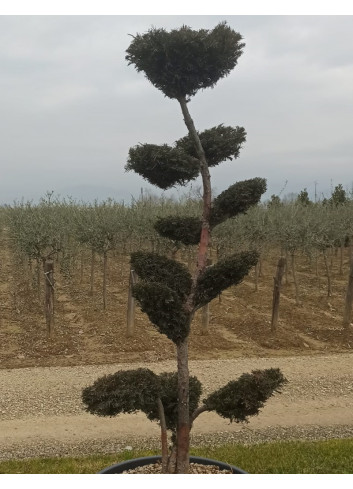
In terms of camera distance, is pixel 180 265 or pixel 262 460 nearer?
pixel 180 265

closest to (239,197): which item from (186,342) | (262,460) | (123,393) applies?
(186,342)

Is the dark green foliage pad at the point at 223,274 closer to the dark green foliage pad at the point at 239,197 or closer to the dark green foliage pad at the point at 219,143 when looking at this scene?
the dark green foliage pad at the point at 239,197

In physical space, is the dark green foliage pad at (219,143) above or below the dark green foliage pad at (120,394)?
above

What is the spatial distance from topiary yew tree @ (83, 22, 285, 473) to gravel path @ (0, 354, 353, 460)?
3.38 meters

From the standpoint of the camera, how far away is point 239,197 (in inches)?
156

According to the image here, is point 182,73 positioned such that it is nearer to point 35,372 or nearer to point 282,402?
point 282,402

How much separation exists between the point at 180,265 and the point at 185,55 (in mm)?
1605

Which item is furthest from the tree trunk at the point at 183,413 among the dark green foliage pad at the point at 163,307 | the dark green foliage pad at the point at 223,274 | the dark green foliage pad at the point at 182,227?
the dark green foliage pad at the point at 182,227

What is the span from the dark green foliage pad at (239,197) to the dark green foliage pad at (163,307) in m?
0.86

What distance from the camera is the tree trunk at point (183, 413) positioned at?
394cm

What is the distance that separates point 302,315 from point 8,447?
10460 mm

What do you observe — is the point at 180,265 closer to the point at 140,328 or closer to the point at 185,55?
the point at 185,55

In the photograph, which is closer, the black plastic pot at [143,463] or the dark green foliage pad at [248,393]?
the dark green foliage pad at [248,393]

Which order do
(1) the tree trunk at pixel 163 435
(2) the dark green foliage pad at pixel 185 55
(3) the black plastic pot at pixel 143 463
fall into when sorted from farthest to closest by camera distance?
1. (3) the black plastic pot at pixel 143 463
2. (1) the tree trunk at pixel 163 435
3. (2) the dark green foliage pad at pixel 185 55
